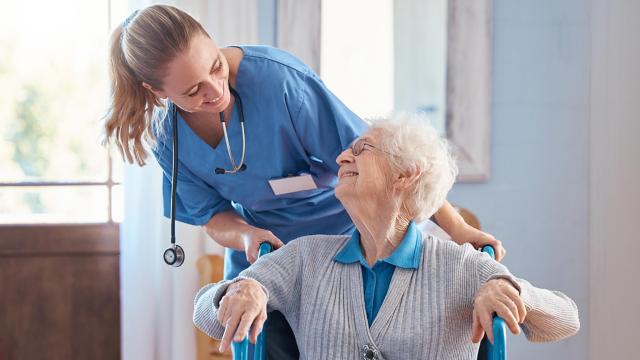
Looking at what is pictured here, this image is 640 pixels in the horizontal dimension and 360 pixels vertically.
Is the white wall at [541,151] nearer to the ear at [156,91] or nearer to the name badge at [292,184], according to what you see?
the name badge at [292,184]

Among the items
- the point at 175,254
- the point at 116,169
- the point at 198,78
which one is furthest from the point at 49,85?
the point at 198,78

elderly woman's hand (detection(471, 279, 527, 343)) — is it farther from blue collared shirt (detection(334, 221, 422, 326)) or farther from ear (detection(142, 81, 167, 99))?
ear (detection(142, 81, 167, 99))

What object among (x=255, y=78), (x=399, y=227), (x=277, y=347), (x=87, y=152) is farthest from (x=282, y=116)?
(x=87, y=152)

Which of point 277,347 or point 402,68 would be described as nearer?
point 277,347

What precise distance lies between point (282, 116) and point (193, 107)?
23cm

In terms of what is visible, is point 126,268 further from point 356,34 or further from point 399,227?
point 399,227

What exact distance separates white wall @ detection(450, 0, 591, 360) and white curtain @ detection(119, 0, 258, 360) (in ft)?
3.65

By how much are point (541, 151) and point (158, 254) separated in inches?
65.9

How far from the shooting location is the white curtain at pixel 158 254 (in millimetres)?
3162

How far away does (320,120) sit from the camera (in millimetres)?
1843

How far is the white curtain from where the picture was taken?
3162 mm

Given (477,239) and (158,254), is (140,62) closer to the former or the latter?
(477,239)

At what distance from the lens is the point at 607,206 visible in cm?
334

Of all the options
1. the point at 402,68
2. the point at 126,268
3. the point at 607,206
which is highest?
the point at 402,68
